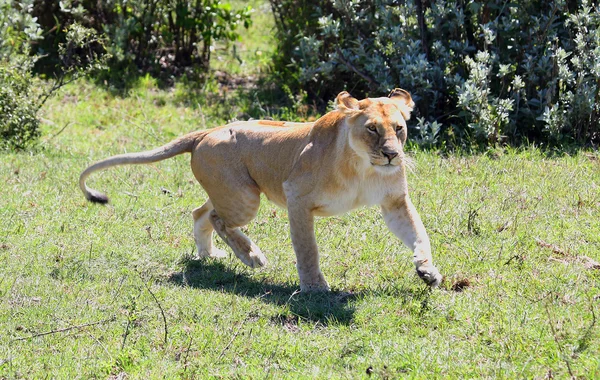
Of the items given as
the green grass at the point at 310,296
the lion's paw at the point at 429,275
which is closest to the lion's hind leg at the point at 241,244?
the green grass at the point at 310,296


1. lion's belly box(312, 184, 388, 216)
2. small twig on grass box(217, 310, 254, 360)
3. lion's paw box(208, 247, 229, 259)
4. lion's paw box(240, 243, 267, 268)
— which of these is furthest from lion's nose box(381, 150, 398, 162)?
lion's paw box(208, 247, 229, 259)

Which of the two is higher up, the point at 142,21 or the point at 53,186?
the point at 142,21

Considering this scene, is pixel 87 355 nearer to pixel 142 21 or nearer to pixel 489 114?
pixel 489 114

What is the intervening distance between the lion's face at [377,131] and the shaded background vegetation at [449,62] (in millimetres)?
3720

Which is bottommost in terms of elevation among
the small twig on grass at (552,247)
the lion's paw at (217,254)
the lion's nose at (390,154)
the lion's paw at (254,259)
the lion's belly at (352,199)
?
the lion's paw at (217,254)

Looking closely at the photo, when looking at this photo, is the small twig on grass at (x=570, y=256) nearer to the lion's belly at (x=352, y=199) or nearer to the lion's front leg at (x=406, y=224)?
the lion's front leg at (x=406, y=224)

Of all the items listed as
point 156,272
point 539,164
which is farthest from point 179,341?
point 539,164

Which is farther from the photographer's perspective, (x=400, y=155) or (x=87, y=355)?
(x=400, y=155)

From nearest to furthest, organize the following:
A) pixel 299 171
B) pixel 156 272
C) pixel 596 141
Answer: pixel 299 171, pixel 156 272, pixel 596 141

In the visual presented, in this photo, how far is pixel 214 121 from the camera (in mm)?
11734

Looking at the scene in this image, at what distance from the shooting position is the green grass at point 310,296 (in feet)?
16.7

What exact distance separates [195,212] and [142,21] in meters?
6.71

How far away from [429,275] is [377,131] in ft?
3.28

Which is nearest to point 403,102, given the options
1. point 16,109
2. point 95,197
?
point 95,197
